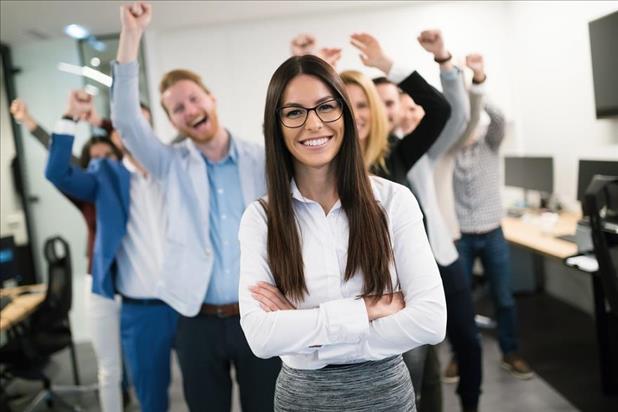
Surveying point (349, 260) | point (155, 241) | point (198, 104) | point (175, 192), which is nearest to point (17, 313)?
point (155, 241)

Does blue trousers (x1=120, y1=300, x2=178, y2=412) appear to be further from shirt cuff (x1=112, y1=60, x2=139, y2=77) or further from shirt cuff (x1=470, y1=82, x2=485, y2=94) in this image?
shirt cuff (x1=470, y1=82, x2=485, y2=94)

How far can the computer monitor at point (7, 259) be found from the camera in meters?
2.51

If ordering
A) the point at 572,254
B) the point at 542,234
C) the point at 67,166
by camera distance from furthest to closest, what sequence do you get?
the point at 542,234, the point at 572,254, the point at 67,166

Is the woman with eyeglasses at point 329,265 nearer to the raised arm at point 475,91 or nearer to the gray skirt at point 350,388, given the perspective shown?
the gray skirt at point 350,388

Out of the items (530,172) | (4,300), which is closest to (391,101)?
(530,172)

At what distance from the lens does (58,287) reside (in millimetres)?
2934

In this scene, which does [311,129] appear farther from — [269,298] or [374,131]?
[374,131]

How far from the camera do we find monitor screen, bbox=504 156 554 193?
231 centimetres

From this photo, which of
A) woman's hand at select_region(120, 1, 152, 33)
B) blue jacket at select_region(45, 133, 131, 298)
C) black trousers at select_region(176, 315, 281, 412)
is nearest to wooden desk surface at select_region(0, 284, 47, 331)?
blue jacket at select_region(45, 133, 131, 298)

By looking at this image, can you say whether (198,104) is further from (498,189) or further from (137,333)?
(498,189)

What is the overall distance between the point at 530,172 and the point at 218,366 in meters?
1.89

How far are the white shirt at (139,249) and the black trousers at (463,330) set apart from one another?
105cm

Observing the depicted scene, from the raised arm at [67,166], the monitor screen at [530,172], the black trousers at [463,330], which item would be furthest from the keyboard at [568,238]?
the raised arm at [67,166]

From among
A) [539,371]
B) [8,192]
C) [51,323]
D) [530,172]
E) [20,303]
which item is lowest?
[539,371]
